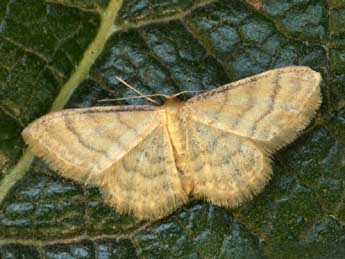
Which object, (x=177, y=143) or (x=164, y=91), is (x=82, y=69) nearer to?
(x=164, y=91)

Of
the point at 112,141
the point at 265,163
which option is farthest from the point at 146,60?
the point at 265,163

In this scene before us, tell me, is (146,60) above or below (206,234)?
above

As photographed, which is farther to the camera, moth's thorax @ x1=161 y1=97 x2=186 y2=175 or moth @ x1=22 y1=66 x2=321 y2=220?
moth's thorax @ x1=161 y1=97 x2=186 y2=175

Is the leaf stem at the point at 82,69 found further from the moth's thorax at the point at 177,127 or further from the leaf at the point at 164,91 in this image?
the moth's thorax at the point at 177,127

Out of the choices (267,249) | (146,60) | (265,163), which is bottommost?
(267,249)

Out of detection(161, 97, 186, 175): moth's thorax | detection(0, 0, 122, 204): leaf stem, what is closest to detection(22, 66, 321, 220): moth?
detection(161, 97, 186, 175): moth's thorax

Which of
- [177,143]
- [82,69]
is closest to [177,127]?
[177,143]

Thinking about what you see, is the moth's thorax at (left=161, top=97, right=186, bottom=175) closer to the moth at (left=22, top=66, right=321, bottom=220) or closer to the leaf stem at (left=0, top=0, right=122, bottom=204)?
the moth at (left=22, top=66, right=321, bottom=220)

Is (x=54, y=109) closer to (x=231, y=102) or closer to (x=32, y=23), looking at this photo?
(x=32, y=23)
